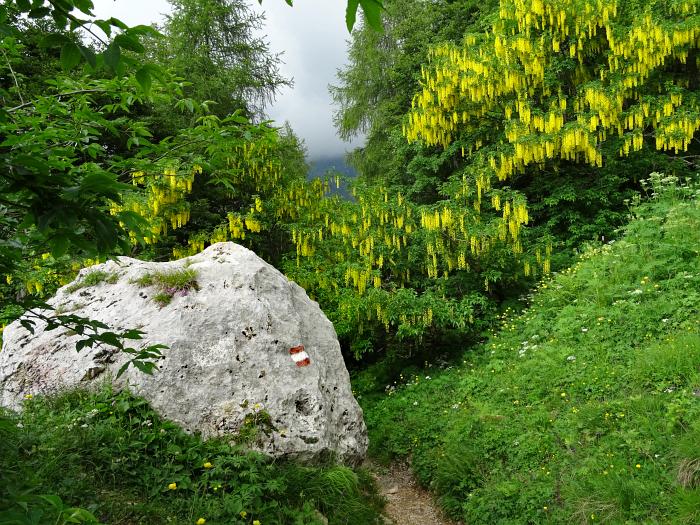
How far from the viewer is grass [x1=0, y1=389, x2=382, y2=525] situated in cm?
337

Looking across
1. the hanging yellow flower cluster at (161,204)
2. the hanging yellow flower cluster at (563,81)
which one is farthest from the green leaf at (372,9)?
the hanging yellow flower cluster at (563,81)

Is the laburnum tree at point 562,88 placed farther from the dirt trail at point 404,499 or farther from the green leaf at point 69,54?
the green leaf at point 69,54

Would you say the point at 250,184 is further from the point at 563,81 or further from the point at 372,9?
the point at 372,9

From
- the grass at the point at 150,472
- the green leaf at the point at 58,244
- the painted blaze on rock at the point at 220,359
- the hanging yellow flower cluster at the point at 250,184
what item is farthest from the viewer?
the hanging yellow flower cluster at the point at 250,184

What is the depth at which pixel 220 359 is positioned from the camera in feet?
16.0

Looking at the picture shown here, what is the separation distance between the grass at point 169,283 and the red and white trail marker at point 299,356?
135 centimetres

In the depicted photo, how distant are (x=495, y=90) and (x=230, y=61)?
310 inches

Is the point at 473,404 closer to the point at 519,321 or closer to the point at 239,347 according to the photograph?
the point at 519,321

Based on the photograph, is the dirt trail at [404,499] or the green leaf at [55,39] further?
the dirt trail at [404,499]

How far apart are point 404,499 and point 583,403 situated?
2.24m

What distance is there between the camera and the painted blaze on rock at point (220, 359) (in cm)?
457

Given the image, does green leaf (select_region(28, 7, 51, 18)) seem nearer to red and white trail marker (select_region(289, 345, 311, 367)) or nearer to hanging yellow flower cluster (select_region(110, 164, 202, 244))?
red and white trail marker (select_region(289, 345, 311, 367))

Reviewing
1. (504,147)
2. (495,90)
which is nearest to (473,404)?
(504,147)

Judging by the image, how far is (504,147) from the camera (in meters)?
9.55
